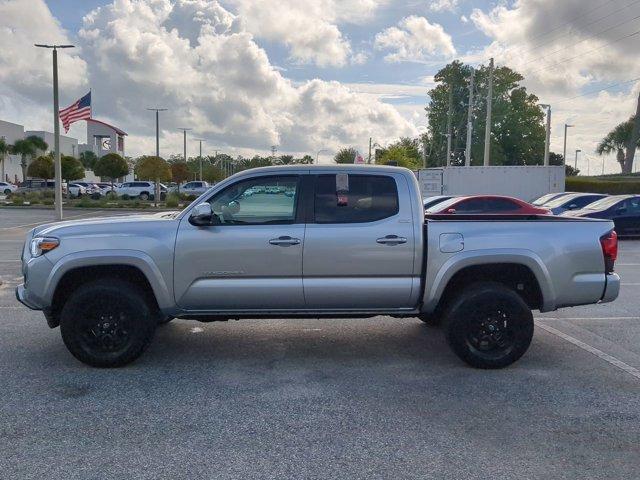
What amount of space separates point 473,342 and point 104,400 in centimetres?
327

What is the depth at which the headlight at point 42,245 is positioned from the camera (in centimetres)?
555

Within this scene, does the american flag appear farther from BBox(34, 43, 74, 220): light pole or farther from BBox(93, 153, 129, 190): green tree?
BBox(93, 153, 129, 190): green tree

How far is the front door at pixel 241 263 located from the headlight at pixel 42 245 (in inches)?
44.0

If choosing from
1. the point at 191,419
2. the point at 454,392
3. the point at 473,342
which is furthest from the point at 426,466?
the point at 473,342

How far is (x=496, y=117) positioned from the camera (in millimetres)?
74188

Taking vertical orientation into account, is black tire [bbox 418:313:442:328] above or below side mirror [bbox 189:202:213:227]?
below

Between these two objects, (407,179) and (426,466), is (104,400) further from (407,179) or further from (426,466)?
(407,179)

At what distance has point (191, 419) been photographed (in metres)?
4.52

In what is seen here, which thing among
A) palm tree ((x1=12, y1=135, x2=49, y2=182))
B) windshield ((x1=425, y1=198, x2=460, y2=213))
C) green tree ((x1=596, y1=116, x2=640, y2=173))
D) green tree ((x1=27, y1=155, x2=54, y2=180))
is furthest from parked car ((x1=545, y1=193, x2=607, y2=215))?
palm tree ((x1=12, y1=135, x2=49, y2=182))

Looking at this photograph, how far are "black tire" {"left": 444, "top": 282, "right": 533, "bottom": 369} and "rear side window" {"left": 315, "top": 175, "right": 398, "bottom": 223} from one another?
1.09m

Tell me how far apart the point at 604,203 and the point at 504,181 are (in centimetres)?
1032

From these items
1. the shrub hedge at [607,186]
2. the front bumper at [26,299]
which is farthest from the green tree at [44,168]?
the front bumper at [26,299]

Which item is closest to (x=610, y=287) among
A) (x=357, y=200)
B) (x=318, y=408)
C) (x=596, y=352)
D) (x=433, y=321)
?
(x=596, y=352)

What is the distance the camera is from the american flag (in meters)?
26.1
